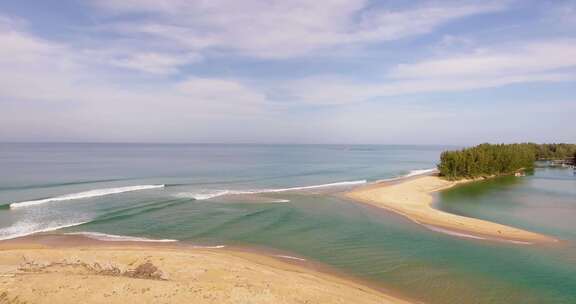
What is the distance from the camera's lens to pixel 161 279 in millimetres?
17828

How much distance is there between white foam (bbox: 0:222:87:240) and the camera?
89.5 ft

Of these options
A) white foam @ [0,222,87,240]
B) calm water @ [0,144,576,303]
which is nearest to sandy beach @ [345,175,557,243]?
calm water @ [0,144,576,303]

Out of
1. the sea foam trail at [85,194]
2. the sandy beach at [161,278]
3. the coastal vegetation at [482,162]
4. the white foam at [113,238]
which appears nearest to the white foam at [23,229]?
the white foam at [113,238]

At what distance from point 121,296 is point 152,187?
39422 mm

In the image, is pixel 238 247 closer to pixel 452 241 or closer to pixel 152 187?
pixel 452 241

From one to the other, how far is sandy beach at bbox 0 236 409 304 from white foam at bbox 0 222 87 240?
117 inches

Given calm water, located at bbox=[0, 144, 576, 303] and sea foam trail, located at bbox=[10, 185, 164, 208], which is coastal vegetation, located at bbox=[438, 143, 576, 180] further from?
sea foam trail, located at bbox=[10, 185, 164, 208]

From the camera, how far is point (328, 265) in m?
22.6

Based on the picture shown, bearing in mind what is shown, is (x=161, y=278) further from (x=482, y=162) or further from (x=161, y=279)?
(x=482, y=162)

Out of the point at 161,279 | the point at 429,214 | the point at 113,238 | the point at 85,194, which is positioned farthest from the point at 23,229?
the point at 429,214

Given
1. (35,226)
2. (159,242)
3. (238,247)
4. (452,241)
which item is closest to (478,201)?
(452,241)

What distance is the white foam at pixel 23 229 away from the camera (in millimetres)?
27266

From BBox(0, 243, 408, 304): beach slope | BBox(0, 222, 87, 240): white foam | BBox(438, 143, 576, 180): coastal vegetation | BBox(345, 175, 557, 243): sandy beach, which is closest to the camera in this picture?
BBox(0, 243, 408, 304): beach slope

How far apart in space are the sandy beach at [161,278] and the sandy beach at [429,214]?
1674cm
